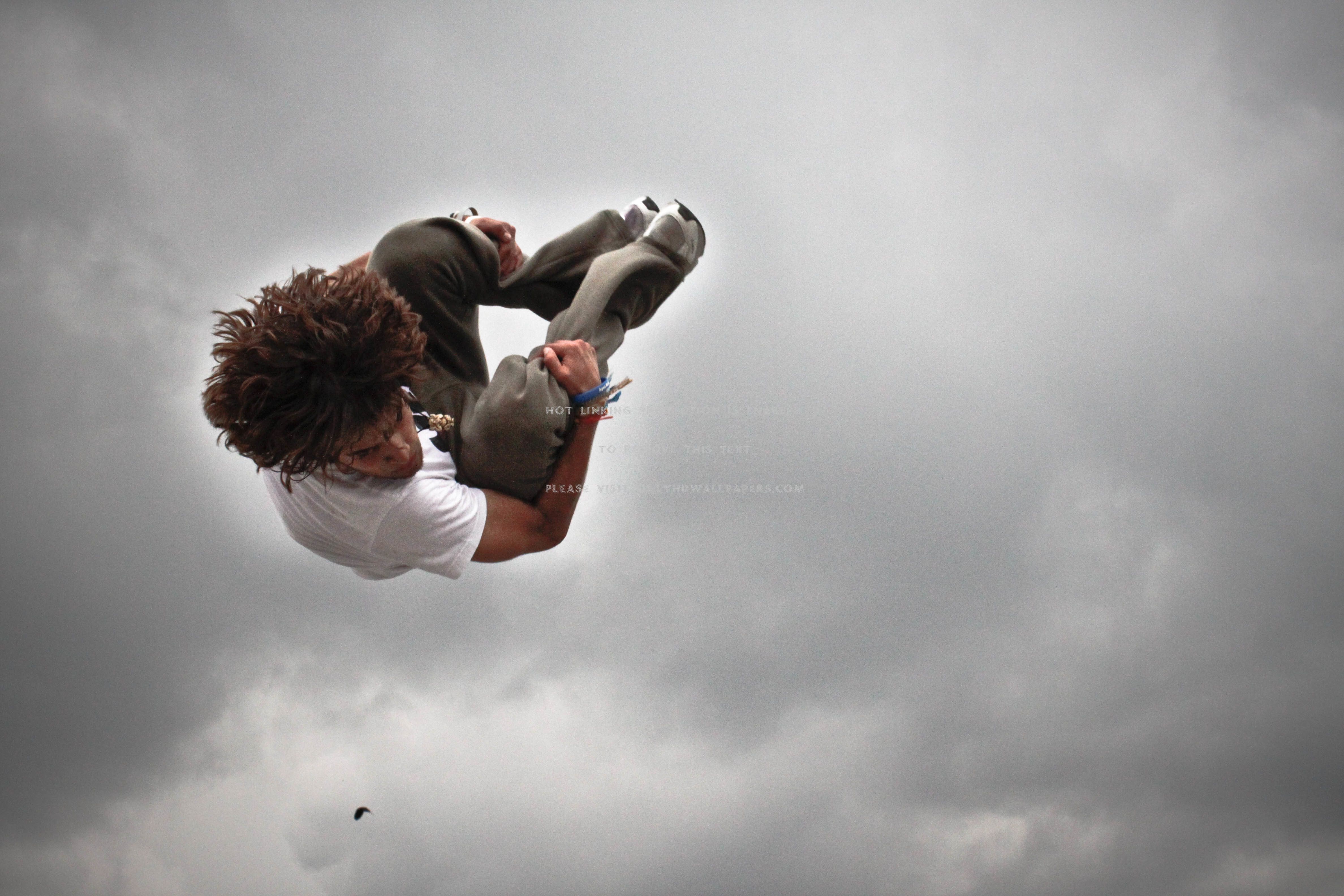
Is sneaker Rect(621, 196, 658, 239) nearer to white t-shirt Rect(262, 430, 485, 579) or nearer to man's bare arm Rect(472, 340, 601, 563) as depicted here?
man's bare arm Rect(472, 340, 601, 563)

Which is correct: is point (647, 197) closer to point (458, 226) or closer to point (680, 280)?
point (680, 280)

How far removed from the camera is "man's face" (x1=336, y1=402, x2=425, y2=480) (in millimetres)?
3416

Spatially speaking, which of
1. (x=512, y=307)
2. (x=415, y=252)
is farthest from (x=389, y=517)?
(x=512, y=307)

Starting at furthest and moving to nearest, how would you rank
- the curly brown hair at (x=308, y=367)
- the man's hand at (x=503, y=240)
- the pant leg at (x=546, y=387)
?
the man's hand at (x=503, y=240) → the pant leg at (x=546, y=387) → the curly brown hair at (x=308, y=367)

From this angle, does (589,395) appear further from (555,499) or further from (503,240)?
(503,240)

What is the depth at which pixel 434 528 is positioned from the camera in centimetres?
369

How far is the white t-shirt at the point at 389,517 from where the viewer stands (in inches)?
142

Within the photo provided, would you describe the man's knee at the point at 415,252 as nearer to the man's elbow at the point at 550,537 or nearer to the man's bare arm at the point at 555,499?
the man's bare arm at the point at 555,499

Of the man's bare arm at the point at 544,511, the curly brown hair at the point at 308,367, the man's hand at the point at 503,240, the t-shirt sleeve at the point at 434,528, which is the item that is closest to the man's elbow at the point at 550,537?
the man's bare arm at the point at 544,511

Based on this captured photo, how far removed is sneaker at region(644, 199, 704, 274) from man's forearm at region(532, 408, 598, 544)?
80 cm

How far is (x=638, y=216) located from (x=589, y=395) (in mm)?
903

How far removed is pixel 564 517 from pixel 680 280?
108cm

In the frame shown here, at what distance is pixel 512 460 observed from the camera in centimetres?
386

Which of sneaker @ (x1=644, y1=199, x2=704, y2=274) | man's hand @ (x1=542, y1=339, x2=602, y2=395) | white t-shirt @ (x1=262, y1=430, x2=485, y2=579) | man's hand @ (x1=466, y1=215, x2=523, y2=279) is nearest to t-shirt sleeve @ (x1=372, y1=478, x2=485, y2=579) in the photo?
white t-shirt @ (x1=262, y1=430, x2=485, y2=579)
